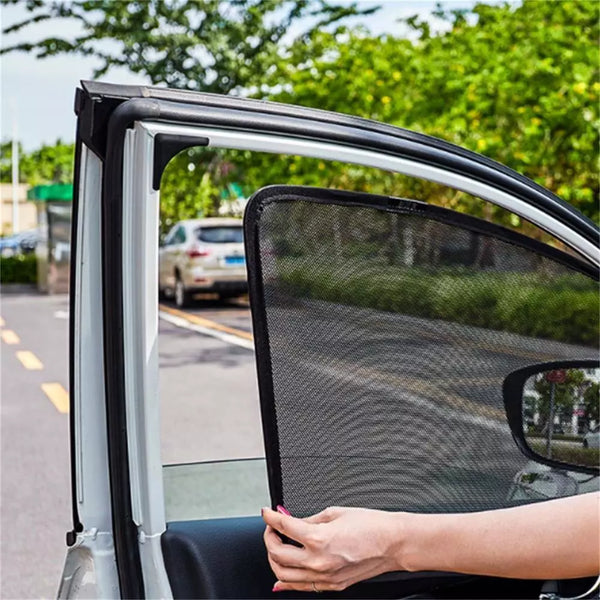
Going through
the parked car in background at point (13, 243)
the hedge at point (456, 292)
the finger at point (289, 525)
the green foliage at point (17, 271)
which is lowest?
the finger at point (289, 525)

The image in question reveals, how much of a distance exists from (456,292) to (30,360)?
1063 cm

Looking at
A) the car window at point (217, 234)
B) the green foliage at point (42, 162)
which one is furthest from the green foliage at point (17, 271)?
the green foliage at point (42, 162)

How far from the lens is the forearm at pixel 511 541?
1.40 m

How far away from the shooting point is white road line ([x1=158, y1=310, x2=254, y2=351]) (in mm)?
13630

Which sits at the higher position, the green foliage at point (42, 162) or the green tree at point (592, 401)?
the green foliage at point (42, 162)

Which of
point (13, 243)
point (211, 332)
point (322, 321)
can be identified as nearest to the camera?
point (322, 321)

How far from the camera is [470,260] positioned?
1.65 meters

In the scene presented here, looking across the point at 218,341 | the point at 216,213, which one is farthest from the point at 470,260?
the point at 216,213

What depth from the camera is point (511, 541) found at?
4.62 feet

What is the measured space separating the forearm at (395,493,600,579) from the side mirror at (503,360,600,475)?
0.26 metres

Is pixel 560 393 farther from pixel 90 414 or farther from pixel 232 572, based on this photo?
pixel 90 414

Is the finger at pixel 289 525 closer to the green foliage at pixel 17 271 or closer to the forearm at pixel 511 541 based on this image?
the forearm at pixel 511 541

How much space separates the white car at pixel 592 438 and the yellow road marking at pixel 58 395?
22.9ft

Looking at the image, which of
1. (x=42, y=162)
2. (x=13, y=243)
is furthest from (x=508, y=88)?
(x=42, y=162)
